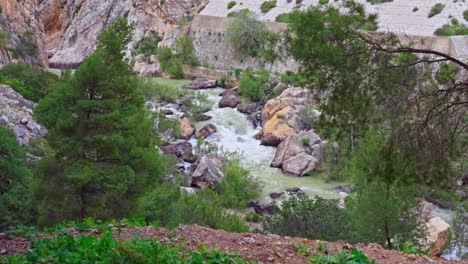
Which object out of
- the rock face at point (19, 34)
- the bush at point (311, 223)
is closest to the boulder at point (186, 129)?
the rock face at point (19, 34)

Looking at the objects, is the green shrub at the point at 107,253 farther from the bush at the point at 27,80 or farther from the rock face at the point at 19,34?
the rock face at the point at 19,34

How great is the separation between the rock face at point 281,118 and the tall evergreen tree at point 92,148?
14.7 m

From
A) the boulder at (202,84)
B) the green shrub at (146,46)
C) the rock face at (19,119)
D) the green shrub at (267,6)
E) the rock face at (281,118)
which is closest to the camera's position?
the rock face at (19,119)

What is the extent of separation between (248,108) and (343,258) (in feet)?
89.8

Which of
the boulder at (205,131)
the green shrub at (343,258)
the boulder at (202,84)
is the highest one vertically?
the green shrub at (343,258)

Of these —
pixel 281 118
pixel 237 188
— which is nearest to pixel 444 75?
pixel 237 188

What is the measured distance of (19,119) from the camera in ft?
84.2

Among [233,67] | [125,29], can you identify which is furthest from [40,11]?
[125,29]

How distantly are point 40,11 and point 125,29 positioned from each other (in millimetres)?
40335

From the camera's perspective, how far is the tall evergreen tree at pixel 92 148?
47.1 feet

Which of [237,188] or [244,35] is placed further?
[244,35]

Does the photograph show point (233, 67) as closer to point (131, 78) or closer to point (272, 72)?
point (272, 72)

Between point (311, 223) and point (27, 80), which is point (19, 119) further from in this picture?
point (311, 223)

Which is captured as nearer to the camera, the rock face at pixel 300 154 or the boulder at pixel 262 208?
the boulder at pixel 262 208
